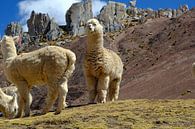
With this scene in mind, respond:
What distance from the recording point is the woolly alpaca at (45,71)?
13656 mm

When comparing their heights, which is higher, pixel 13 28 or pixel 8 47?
pixel 13 28

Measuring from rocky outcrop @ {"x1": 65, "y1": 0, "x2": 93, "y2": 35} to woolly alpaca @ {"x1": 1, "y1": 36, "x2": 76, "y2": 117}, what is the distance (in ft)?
213

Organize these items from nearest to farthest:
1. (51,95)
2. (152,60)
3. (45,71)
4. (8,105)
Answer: (45,71) < (51,95) < (8,105) < (152,60)

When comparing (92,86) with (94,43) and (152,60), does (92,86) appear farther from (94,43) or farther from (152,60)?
(152,60)

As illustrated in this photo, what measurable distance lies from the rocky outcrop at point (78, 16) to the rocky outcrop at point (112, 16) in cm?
220

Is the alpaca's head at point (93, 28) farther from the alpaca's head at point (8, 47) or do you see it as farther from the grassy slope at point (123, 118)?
the grassy slope at point (123, 118)

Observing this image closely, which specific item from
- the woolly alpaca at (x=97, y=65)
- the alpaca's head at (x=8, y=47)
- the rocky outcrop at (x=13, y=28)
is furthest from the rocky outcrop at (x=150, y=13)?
the alpaca's head at (x=8, y=47)

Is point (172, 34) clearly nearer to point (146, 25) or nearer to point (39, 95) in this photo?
point (146, 25)

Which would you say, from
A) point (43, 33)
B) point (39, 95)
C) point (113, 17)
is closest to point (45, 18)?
point (43, 33)

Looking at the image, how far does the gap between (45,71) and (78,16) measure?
69.0 m

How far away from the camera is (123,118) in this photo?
11.8 meters

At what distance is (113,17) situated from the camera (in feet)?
278

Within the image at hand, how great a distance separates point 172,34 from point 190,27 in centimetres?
260

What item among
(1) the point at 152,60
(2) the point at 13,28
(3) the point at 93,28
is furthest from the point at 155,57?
(3) the point at 93,28
